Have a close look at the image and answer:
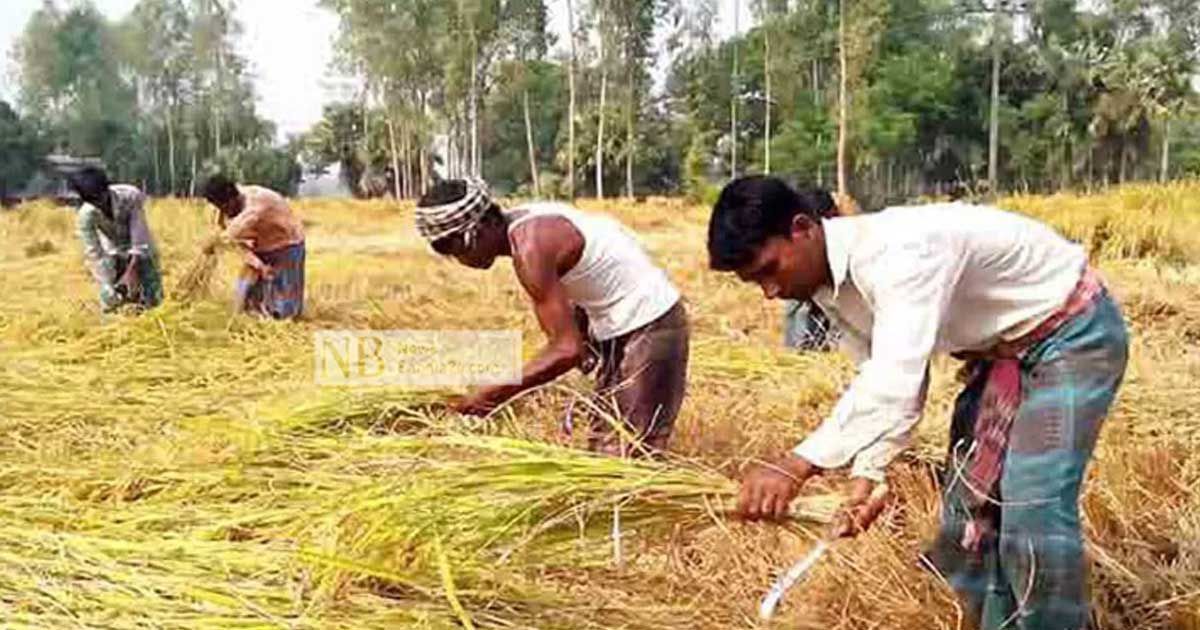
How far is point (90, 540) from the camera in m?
2.71

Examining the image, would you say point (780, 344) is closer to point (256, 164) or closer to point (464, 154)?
point (464, 154)

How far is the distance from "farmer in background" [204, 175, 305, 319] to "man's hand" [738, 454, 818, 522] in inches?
195

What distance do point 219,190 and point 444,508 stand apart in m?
4.75

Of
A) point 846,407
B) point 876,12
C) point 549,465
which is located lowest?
point 549,465

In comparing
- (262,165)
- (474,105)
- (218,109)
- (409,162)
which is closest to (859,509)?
(474,105)

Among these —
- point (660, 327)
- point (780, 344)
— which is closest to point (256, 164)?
point (780, 344)

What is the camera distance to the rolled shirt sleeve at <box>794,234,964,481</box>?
1933 mm

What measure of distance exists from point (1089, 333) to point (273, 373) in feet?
12.8

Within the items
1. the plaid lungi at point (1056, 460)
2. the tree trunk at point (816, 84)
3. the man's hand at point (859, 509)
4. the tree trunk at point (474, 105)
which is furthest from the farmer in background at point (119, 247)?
the tree trunk at point (816, 84)

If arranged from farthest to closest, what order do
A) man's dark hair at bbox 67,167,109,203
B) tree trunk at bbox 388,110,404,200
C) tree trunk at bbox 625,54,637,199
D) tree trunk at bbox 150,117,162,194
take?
tree trunk at bbox 150,117,162,194 < tree trunk at bbox 388,110,404,200 < tree trunk at bbox 625,54,637,199 < man's dark hair at bbox 67,167,109,203

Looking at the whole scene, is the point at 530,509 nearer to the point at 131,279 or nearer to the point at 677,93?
the point at 131,279

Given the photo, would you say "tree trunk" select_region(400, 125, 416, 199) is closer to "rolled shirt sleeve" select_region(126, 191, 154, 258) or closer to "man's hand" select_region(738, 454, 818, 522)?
"rolled shirt sleeve" select_region(126, 191, 154, 258)

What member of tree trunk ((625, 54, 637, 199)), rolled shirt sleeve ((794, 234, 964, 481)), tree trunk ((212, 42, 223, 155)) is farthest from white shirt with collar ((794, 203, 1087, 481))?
tree trunk ((212, 42, 223, 155))

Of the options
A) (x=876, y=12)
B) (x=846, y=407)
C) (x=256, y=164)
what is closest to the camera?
(x=846, y=407)
